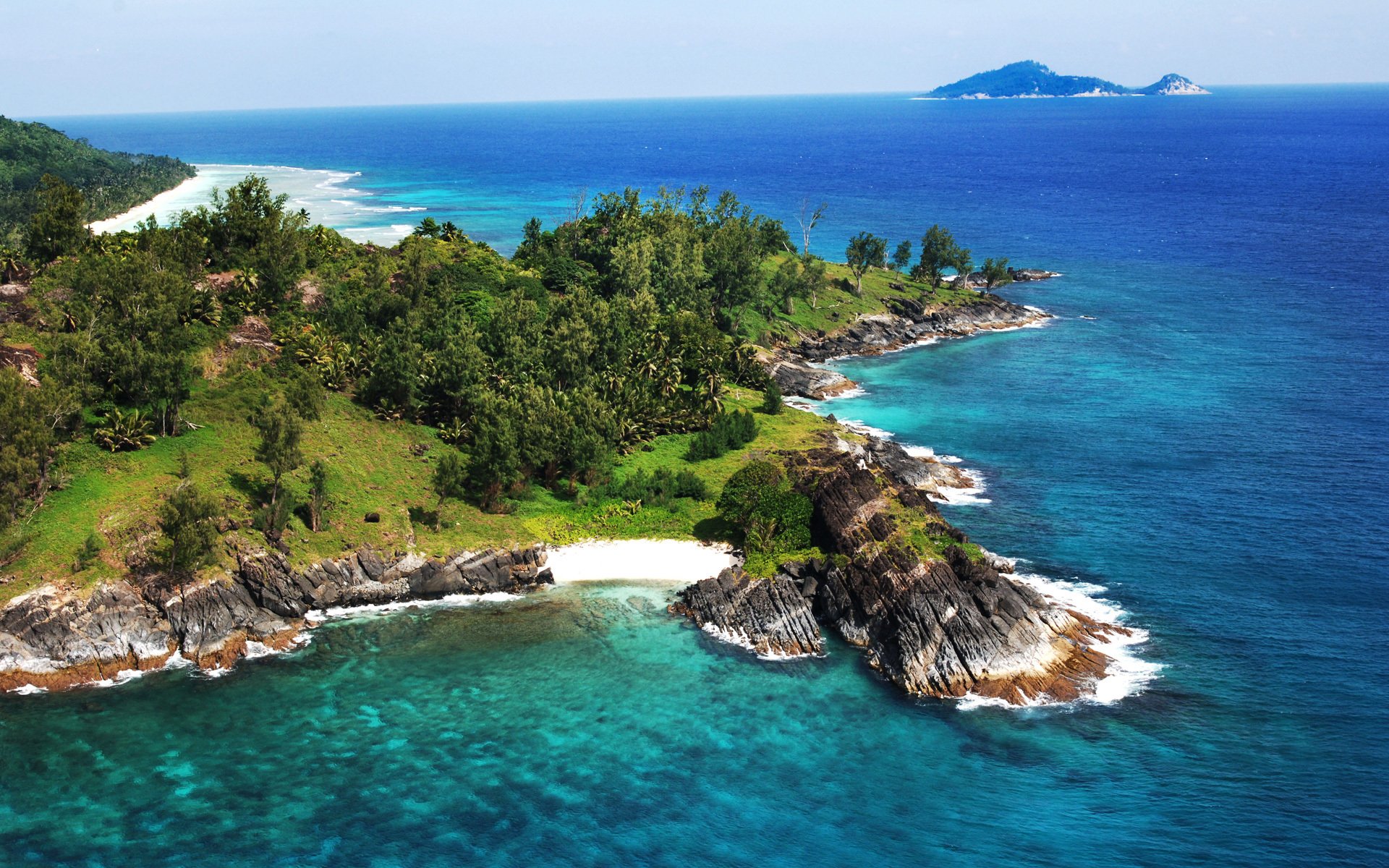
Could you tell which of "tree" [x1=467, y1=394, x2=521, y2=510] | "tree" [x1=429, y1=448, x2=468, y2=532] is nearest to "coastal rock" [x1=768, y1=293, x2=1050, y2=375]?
"tree" [x1=467, y1=394, x2=521, y2=510]

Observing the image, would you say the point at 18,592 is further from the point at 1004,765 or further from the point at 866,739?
the point at 1004,765

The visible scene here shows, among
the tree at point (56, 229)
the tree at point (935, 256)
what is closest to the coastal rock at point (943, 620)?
the tree at point (56, 229)

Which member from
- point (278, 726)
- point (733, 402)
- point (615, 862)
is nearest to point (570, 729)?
point (615, 862)

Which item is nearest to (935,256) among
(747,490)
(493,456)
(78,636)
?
(747,490)

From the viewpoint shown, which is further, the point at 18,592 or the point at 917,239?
the point at 917,239

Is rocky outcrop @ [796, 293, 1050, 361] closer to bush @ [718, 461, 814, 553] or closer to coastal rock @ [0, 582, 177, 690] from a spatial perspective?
bush @ [718, 461, 814, 553]

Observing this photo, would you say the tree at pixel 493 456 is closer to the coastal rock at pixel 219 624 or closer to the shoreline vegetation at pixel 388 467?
the shoreline vegetation at pixel 388 467
